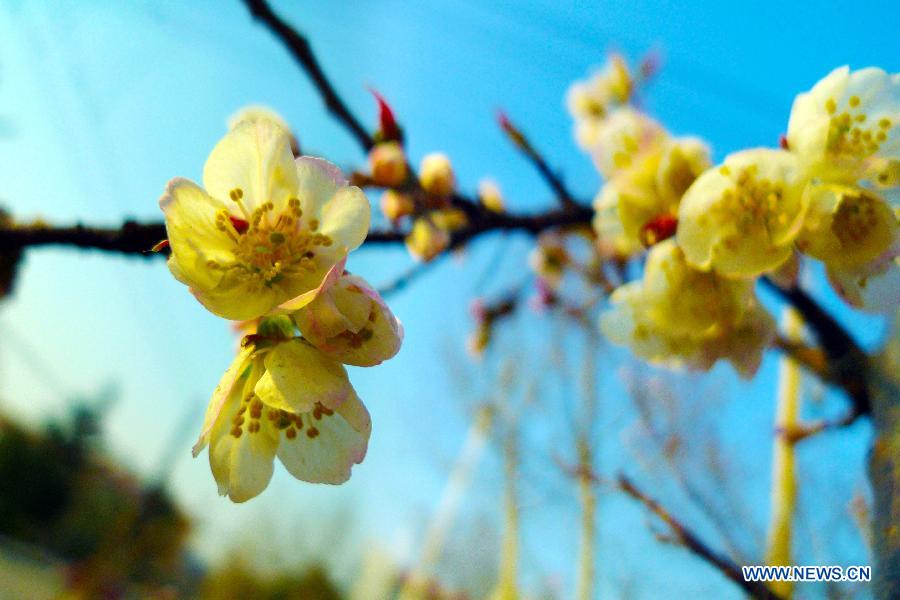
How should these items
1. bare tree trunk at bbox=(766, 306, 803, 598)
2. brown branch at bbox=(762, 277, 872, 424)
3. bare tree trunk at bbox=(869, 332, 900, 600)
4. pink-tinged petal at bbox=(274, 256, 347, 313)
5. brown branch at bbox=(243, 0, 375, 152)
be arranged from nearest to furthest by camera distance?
1. pink-tinged petal at bbox=(274, 256, 347, 313)
2. bare tree trunk at bbox=(869, 332, 900, 600)
3. brown branch at bbox=(243, 0, 375, 152)
4. bare tree trunk at bbox=(766, 306, 803, 598)
5. brown branch at bbox=(762, 277, 872, 424)

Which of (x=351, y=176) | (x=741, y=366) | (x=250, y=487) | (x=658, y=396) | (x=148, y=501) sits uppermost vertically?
(x=148, y=501)

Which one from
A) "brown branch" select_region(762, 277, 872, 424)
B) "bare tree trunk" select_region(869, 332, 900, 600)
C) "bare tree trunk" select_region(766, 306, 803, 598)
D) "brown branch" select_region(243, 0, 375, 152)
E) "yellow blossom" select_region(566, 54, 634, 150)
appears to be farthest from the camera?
"yellow blossom" select_region(566, 54, 634, 150)

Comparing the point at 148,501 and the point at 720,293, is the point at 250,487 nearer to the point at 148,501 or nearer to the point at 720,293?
the point at 720,293

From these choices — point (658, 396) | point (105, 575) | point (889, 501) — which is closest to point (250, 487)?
point (889, 501)

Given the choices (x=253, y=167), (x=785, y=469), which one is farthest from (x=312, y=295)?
(x=785, y=469)

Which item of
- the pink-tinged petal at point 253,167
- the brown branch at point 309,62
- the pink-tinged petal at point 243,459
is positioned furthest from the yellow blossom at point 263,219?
the brown branch at point 309,62

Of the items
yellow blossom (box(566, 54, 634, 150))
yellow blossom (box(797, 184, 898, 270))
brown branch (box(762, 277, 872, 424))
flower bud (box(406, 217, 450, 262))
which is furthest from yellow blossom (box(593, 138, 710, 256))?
yellow blossom (box(566, 54, 634, 150))

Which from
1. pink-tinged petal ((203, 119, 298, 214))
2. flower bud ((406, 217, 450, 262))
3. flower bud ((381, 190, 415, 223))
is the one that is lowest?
pink-tinged petal ((203, 119, 298, 214))

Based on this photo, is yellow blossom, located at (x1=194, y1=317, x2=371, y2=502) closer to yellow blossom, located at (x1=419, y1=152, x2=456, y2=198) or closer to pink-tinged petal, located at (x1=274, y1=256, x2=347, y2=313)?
pink-tinged petal, located at (x1=274, y1=256, x2=347, y2=313)
